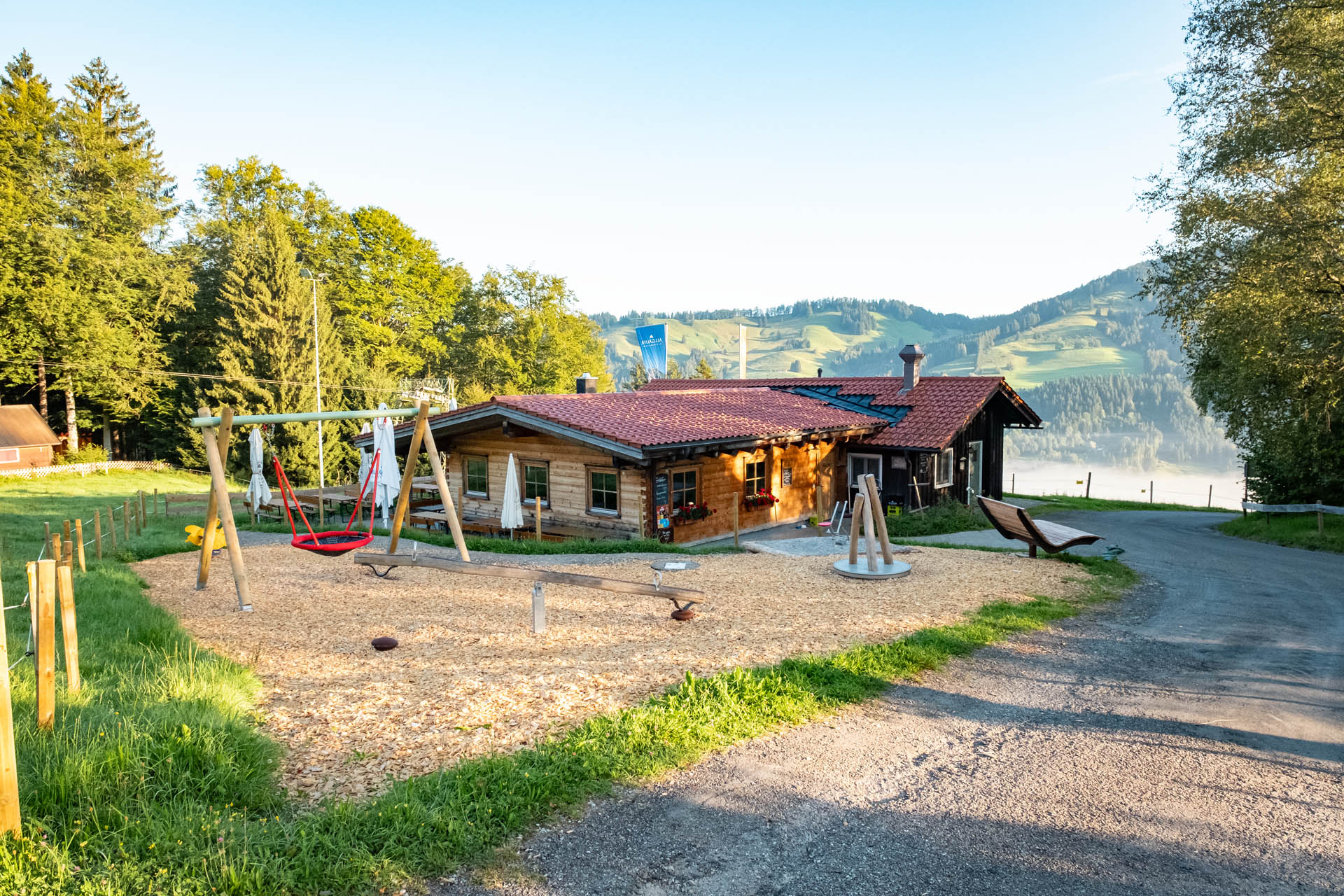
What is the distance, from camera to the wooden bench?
1341 cm

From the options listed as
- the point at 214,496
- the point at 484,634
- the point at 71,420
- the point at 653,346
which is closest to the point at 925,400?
the point at 653,346

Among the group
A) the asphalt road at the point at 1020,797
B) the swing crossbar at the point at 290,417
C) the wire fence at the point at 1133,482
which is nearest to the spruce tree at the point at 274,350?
the swing crossbar at the point at 290,417

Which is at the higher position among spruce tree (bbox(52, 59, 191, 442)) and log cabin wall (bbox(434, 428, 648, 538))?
spruce tree (bbox(52, 59, 191, 442))

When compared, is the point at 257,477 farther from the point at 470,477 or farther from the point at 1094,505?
the point at 1094,505

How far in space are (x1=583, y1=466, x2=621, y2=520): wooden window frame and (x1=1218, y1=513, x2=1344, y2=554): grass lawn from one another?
52.6 feet

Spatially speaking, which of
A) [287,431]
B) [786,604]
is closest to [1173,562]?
[786,604]

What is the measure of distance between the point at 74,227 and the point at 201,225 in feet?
19.6

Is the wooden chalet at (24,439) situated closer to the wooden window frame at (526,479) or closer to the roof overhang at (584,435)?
the roof overhang at (584,435)

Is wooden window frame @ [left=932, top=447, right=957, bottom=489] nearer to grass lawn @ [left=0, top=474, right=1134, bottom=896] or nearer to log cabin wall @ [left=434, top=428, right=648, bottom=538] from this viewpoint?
Result: log cabin wall @ [left=434, top=428, right=648, bottom=538]

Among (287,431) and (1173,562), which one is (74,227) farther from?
(1173,562)

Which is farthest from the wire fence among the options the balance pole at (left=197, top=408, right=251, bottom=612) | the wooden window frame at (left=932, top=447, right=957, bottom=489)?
the balance pole at (left=197, top=408, right=251, bottom=612)

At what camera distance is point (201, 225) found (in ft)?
142

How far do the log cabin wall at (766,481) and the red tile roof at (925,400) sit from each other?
2429mm

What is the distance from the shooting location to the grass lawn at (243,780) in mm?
3951
